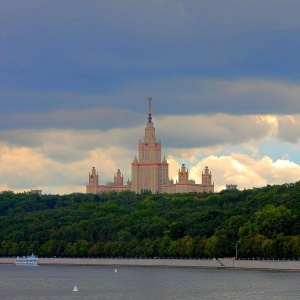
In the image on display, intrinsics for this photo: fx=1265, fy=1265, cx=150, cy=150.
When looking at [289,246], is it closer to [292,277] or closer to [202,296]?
[292,277]

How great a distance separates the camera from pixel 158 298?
148 meters

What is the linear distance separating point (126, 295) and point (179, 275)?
4467cm

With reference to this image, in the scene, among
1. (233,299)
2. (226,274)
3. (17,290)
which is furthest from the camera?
(226,274)

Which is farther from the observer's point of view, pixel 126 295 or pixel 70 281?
pixel 70 281

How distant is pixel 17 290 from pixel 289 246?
50.8 meters

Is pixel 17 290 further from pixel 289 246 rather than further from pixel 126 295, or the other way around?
pixel 289 246

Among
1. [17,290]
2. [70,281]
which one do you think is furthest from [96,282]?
[17,290]

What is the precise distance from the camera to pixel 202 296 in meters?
150

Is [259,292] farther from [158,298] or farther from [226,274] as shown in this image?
[226,274]

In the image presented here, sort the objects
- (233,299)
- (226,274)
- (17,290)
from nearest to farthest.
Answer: (233,299) → (17,290) → (226,274)

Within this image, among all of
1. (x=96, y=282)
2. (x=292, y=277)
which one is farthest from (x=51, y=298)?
(x=292, y=277)

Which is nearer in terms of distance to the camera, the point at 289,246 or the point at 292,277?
the point at 292,277

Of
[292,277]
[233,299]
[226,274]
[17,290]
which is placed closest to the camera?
[233,299]

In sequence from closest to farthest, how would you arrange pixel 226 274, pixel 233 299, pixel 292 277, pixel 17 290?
pixel 233 299, pixel 17 290, pixel 292 277, pixel 226 274
